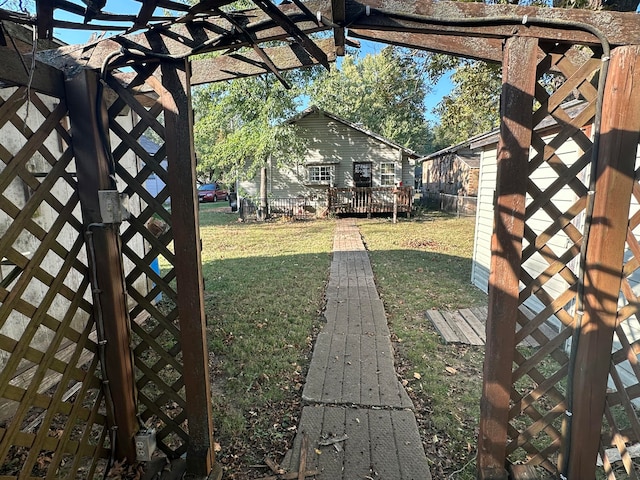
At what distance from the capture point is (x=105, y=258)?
2.02 m

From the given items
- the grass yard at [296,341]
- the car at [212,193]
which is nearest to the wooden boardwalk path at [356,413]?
the grass yard at [296,341]

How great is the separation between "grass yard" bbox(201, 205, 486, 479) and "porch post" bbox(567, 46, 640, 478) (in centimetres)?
80

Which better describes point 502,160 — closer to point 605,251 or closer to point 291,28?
point 605,251

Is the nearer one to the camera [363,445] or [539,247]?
[539,247]

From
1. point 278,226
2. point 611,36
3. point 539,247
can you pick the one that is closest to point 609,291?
point 539,247

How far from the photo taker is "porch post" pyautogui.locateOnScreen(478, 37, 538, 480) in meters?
1.73

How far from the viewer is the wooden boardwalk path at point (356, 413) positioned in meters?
2.33

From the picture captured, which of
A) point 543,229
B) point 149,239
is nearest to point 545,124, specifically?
point 543,229

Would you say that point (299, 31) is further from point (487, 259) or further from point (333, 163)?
point (333, 163)

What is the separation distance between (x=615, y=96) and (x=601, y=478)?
2404 mm

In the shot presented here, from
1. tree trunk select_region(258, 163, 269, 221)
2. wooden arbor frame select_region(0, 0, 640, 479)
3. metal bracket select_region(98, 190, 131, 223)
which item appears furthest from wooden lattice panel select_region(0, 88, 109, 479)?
tree trunk select_region(258, 163, 269, 221)

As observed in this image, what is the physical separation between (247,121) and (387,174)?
23.3 ft

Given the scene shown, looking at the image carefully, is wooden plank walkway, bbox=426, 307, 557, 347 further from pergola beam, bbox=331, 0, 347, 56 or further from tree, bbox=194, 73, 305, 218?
tree, bbox=194, 73, 305, 218

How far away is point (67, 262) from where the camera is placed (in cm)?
189
